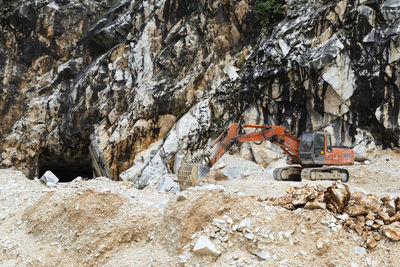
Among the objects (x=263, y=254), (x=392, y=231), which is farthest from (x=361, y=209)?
(x=263, y=254)

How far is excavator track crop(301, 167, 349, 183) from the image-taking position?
29.5 ft

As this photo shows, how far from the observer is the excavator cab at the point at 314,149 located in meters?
8.96

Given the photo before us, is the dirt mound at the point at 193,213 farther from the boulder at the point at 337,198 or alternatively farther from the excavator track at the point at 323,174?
the excavator track at the point at 323,174

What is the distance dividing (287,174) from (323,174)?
1.11 metres

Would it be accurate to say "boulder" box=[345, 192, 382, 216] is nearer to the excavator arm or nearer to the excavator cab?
the excavator arm

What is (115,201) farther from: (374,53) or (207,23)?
(207,23)

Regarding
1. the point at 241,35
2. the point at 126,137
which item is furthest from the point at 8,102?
the point at 241,35

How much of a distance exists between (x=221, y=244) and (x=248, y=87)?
11.5 m

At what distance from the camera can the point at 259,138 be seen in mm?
9102

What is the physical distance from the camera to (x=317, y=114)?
12.8m

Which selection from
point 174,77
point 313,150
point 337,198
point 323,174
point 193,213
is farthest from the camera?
point 174,77

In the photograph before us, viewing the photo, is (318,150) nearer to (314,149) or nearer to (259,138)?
(314,149)

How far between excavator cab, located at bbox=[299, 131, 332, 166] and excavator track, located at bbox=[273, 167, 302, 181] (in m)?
0.60

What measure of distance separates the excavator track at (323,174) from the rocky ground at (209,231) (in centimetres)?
467
